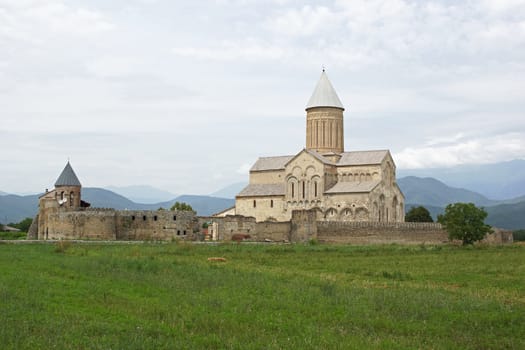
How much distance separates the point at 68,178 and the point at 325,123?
2408 cm

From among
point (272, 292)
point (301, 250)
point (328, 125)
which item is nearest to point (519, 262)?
point (301, 250)

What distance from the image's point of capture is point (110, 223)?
149 feet

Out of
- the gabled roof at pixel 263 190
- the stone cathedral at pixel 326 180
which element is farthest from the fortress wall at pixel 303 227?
the gabled roof at pixel 263 190

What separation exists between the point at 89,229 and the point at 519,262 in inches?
1072

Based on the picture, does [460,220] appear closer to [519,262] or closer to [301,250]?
[301,250]

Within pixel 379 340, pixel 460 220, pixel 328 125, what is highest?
pixel 328 125

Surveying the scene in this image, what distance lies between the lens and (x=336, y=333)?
11.4 m

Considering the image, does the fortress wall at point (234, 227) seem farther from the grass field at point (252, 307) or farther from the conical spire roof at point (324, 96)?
the grass field at point (252, 307)

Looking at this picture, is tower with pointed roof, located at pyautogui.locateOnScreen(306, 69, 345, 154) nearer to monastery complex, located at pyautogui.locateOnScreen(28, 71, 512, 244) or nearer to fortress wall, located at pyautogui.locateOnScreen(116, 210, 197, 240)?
monastery complex, located at pyautogui.locateOnScreen(28, 71, 512, 244)

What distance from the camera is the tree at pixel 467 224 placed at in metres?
40.1

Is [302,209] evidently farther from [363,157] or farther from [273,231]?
[363,157]

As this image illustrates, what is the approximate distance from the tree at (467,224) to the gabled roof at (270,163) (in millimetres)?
26441

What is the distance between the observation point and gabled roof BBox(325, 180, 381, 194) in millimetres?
57625

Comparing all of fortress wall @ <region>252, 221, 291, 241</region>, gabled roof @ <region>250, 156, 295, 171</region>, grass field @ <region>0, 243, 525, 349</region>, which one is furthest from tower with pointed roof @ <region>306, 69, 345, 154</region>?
grass field @ <region>0, 243, 525, 349</region>
